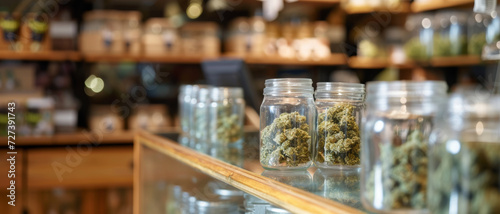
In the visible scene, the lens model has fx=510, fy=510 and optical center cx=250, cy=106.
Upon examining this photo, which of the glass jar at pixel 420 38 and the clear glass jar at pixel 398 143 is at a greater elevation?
the glass jar at pixel 420 38

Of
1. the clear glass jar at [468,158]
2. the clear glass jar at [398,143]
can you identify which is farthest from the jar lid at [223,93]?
the clear glass jar at [468,158]

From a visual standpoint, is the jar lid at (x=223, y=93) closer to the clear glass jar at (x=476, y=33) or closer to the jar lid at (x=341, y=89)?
the jar lid at (x=341, y=89)

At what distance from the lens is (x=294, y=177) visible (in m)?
0.95

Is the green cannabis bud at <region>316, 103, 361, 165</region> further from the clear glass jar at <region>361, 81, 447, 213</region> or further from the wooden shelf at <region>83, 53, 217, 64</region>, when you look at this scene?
the wooden shelf at <region>83, 53, 217, 64</region>

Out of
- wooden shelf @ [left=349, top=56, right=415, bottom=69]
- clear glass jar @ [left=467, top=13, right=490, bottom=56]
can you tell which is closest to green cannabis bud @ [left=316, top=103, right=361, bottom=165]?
clear glass jar @ [left=467, top=13, right=490, bottom=56]

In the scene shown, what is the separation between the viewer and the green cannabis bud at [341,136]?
101cm

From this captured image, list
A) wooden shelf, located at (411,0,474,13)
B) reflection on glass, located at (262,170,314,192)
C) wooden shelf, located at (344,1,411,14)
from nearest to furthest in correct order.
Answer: reflection on glass, located at (262,170,314,192) → wooden shelf, located at (411,0,474,13) → wooden shelf, located at (344,1,411,14)

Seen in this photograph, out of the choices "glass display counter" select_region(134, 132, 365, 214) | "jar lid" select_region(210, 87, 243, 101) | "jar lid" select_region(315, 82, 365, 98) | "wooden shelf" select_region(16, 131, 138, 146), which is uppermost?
"jar lid" select_region(315, 82, 365, 98)

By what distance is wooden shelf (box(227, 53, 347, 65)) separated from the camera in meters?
3.56

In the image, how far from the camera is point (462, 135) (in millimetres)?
565

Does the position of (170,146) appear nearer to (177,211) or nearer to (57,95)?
(177,211)

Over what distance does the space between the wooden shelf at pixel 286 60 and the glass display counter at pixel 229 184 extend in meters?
1.54

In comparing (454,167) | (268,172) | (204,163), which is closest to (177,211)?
(204,163)

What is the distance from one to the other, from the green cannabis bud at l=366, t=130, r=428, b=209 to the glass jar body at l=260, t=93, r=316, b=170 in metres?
0.35
